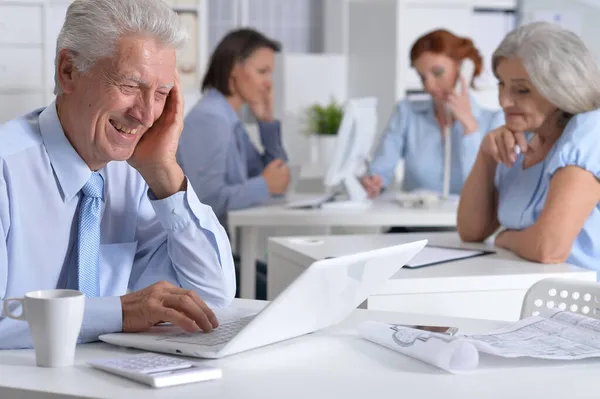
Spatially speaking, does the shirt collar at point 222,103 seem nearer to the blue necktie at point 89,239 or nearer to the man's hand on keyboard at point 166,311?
the blue necktie at point 89,239

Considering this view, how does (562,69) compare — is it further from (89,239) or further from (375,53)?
(375,53)

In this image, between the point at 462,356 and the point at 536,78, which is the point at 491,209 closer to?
the point at 536,78

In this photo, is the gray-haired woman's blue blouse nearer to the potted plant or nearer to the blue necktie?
the potted plant

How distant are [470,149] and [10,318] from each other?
9.86 feet

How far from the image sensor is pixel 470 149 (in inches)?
163

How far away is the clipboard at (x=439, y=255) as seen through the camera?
2.39 meters

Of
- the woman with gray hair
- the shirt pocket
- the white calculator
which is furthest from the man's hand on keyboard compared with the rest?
the woman with gray hair

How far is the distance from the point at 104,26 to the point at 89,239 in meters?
0.37

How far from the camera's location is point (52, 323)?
1.30m

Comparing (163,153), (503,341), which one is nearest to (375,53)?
(163,153)

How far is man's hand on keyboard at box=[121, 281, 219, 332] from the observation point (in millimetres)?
1466

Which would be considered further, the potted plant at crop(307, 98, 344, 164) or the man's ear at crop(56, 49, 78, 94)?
the potted plant at crop(307, 98, 344, 164)

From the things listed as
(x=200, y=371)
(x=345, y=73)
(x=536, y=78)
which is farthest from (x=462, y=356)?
(x=345, y=73)

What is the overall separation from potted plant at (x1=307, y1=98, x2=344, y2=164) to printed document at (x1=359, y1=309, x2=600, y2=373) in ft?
11.1
